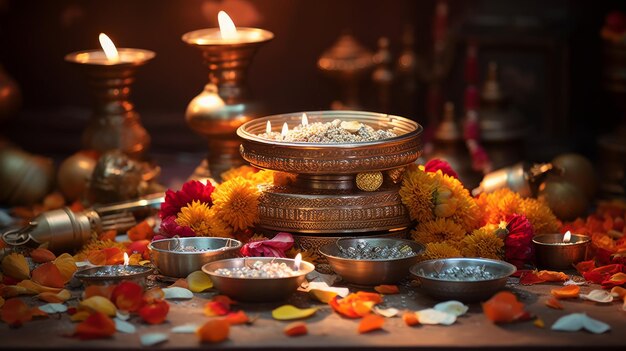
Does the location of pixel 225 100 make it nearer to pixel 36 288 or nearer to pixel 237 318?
pixel 36 288

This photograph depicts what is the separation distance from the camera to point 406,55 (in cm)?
582

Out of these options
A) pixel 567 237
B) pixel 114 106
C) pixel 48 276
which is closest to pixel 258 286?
pixel 48 276

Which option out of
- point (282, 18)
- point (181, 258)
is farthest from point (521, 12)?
point (181, 258)

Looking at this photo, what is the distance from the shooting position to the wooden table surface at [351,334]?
2.68m

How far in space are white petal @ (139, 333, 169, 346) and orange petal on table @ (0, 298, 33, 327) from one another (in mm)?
350

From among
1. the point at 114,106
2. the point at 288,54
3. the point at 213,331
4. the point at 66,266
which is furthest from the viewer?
the point at 288,54

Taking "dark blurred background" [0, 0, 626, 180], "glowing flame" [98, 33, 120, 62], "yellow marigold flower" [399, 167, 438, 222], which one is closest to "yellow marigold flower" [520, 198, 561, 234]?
"yellow marigold flower" [399, 167, 438, 222]

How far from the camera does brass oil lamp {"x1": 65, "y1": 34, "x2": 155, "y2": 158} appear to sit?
414 centimetres

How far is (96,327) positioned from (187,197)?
2.65 feet

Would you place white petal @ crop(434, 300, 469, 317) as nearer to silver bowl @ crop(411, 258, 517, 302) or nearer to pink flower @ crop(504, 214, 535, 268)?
silver bowl @ crop(411, 258, 517, 302)

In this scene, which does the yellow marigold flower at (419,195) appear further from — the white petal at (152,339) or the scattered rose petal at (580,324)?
the white petal at (152,339)

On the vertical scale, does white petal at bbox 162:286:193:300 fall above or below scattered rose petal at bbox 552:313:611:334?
above

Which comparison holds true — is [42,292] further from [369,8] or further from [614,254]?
[369,8]

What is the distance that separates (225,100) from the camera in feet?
13.4
